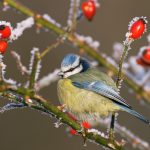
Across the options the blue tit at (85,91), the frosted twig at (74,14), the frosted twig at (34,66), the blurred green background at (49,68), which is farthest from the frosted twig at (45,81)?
the blurred green background at (49,68)

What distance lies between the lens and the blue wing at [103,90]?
212 centimetres

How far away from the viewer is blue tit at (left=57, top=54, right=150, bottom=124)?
2.21 meters

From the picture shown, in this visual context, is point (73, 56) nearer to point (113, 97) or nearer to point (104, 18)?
point (113, 97)

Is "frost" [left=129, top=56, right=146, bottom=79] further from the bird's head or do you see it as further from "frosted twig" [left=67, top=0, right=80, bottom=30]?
"frosted twig" [left=67, top=0, right=80, bottom=30]

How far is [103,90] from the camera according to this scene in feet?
7.27

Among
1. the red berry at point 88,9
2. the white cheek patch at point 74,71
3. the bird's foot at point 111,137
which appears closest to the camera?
the bird's foot at point 111,137

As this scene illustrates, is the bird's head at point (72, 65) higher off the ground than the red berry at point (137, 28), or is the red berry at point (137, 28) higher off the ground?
the bird's head at point (72, 65)

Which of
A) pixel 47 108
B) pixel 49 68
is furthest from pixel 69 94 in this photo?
pixel 49 68

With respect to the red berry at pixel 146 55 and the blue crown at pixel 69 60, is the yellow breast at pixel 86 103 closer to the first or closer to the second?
the blue crown at pixel 69 60

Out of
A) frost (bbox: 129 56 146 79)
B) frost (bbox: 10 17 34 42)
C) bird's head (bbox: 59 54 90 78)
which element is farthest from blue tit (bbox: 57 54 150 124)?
frost (bbox: 10 17 34 42)

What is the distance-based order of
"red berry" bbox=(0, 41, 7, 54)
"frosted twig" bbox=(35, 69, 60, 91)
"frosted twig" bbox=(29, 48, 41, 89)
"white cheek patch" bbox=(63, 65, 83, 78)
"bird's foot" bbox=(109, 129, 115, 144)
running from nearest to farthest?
"frosted twig" bbox=(29, 48, 41, 89), "red berry" bbox=(0, 41, 7, 54), "bird's foot" bbox=(109, 129, 115, 144), "frosted twig" bbox=(35, 69, 60, 91), "white cheek patch" bbox=(63, 65, 83, 78)

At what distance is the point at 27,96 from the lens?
1.52 metres

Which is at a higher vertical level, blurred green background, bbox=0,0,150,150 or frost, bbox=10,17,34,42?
blurred green background, bbox=0,0,150,150

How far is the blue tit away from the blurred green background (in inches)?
61.2
